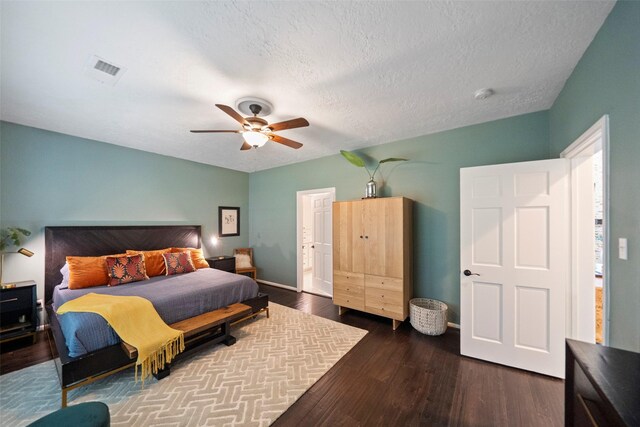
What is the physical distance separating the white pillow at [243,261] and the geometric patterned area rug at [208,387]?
8.07 ft

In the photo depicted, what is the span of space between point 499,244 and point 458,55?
1.81m

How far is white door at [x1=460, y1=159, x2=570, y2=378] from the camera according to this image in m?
2.09

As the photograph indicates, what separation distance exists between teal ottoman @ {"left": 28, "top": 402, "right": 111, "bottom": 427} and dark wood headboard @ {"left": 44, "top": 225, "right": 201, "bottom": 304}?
10.3 feet

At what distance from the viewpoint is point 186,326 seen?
233cm

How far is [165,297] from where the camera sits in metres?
2.47

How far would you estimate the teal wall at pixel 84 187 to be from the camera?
2854 millimetres

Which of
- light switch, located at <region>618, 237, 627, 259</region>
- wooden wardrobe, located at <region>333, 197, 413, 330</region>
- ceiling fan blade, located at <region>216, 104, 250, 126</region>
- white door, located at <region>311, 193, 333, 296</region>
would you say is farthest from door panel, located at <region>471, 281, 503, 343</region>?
ceiling fan blade, located at <region>216, 104, 250, 126</region>

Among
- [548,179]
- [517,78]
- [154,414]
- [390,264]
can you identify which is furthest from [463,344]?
[154,414]

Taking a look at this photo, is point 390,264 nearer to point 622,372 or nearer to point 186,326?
point 622,372

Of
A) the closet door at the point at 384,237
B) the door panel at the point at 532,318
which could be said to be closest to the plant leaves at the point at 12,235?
the closet door at the point at 384,237

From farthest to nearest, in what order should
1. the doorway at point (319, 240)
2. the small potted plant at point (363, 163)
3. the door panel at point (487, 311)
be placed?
the doorway at point (319, 240) < the small potted plant at point (363, 163) < the door panel at point (487, 311)

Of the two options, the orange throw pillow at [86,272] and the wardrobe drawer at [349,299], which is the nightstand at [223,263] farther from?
the wardrobe drawer at [349,299]

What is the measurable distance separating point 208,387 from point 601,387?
2.44 meters

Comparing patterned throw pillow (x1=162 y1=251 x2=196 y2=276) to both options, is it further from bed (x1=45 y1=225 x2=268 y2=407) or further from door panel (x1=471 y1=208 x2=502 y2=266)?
door panel (x1=471 y1=208 x2=502 y2=266)
